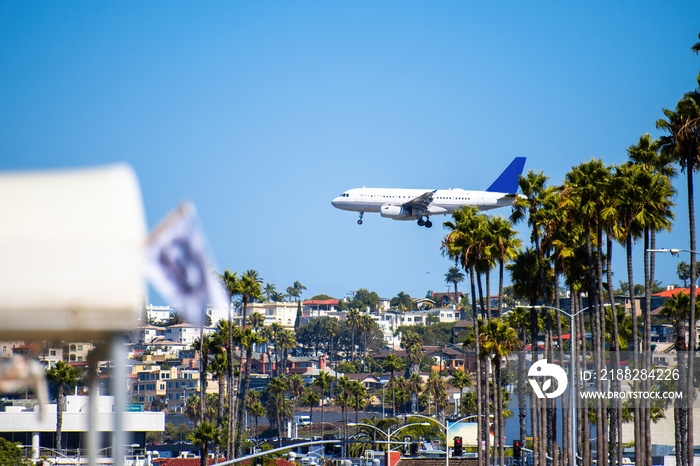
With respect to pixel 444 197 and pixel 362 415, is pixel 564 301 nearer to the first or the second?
pixel 362 415

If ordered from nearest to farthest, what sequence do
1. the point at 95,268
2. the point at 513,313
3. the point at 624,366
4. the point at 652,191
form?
the point at 95,268 < the point at 652,191 < the point at 624,366 < the point at 513,313

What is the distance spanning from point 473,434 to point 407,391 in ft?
180

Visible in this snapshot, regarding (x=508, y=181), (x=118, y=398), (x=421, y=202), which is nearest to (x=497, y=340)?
(x=421, y=202)

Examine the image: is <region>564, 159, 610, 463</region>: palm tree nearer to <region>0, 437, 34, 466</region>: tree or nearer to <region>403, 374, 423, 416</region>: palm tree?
<region>0, 437, 34, 466</region>: tree

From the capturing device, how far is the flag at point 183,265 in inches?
182

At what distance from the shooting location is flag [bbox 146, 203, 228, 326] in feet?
15.2

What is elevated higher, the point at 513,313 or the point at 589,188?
the point at 589,188

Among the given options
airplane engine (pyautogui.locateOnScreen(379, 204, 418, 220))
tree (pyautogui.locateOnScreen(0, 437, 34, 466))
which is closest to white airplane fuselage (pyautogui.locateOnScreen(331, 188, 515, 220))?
airplane engine (pyautogui.locateOnScreen(379, 204, 418, 220))

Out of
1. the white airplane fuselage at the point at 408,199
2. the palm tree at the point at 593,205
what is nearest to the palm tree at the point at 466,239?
the palm tree at the point at 593,205

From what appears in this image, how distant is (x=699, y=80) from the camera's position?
4016 cm

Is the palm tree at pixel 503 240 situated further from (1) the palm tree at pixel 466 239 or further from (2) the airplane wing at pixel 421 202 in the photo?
(2) the airplane wing at pixel 421 202

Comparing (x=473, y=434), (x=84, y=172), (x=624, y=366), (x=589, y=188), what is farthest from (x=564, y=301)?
(x=84, y=172)

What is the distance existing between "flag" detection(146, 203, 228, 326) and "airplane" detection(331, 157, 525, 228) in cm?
7420

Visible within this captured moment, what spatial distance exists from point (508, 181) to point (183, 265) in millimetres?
91314
